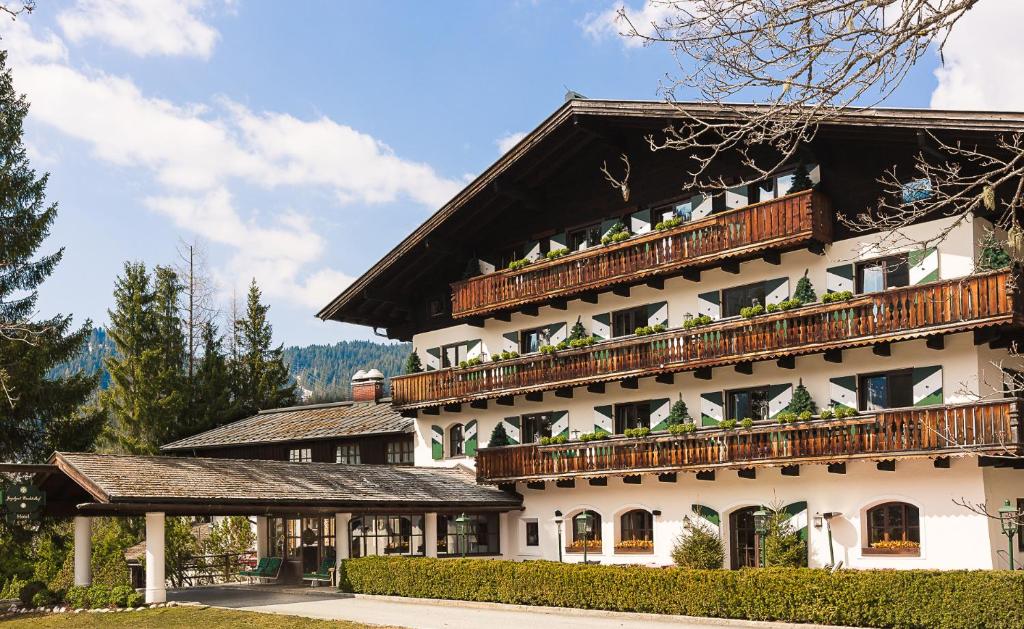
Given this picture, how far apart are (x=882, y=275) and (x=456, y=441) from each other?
1487 cm

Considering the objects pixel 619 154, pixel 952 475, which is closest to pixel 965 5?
pixel 952 475

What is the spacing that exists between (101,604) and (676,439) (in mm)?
13567

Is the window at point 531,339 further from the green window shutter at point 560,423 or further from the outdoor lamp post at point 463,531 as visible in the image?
the outdoor lamp post at point 463,531

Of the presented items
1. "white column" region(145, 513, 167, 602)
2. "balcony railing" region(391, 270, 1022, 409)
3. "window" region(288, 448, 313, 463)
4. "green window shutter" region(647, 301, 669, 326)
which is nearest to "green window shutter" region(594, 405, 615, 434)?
"balcony railing" region(391, 270, 1022, 409)

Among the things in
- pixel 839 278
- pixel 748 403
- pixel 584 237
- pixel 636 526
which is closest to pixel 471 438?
pixel 636 526

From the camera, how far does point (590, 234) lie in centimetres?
3062

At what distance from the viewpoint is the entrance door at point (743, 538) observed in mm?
26469

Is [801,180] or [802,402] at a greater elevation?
[801,180]

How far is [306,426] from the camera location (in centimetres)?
3994

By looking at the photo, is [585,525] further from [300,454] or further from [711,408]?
[300,454]

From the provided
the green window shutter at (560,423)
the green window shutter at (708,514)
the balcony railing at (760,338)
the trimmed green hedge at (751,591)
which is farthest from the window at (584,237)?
the trimmed green hedge at (751,591)

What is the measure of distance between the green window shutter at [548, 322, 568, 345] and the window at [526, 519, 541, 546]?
5165mm

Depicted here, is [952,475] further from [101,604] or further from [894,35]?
[101,604]

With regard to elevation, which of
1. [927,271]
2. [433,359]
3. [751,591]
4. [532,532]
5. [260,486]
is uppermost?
[927,271]
